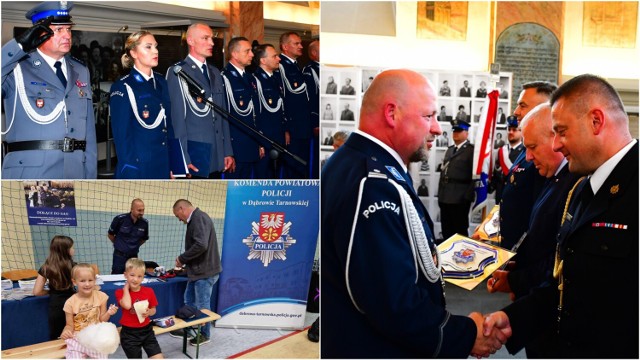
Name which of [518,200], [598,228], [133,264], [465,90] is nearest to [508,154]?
[465,90]

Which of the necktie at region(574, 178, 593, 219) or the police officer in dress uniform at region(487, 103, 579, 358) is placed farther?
the police officer in dress uniform at region(487, 103, 579, 358)

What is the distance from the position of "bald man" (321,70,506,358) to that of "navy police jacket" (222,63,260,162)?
691 millimetres

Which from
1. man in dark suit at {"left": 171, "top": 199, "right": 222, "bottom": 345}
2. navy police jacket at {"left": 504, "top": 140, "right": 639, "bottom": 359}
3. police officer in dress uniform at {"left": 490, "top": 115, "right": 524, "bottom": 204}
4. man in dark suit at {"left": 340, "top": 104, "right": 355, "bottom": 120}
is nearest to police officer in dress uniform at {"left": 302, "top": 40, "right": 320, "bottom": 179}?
man in dark suit at {"left": 171, "top": 199, "right": 222, "bottom": 345}

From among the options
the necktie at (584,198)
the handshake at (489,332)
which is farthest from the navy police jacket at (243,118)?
the necktie at (584,198)

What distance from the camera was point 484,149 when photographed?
521cm

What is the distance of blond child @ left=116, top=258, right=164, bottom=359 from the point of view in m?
2.60

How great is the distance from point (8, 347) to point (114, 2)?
150cm

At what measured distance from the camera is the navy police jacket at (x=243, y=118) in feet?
8.78

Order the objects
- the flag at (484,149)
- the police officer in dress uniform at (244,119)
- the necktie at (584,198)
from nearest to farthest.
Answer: the necktie at (584,198), the police officer in dress uniform at (244,119), the flag at (484,149)

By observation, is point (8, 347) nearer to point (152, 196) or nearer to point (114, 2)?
point (152, 196)

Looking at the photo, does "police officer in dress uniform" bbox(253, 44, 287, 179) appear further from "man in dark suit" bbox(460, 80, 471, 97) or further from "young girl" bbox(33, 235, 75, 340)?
"man in dark suit" bbox(460, 80, 471, 97)

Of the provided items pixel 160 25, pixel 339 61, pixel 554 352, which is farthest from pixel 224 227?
pixel 339 61

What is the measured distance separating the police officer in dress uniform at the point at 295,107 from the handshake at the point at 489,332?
967mm

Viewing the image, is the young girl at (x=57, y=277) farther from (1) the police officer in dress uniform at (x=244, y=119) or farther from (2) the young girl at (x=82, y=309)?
(1) the police officer in dress uniform at (x=244, y=119)
